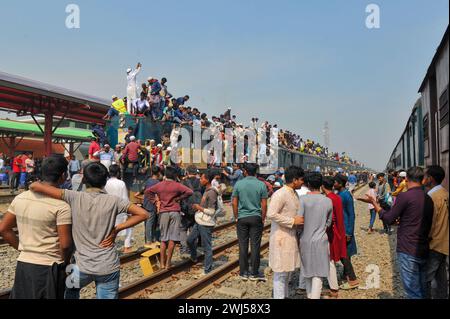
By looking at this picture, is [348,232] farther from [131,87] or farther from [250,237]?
[131,87]

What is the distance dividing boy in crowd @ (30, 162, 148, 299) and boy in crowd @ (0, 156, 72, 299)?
11 centimetres

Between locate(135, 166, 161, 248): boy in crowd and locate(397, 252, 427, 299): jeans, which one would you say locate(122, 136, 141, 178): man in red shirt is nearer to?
locate(135, 166, 161, 248): boy in crowd

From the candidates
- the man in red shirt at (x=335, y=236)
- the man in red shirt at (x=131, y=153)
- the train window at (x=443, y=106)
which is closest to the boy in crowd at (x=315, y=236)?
the man in red shirt at (x=335, y=236)

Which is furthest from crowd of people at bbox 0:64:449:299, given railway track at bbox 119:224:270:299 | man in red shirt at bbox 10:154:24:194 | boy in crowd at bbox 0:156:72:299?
man in red shirt at bbox 10:154:24:194

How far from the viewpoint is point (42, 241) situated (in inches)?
107

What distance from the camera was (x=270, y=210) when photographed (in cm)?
427

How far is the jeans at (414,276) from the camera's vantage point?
11.7 feet

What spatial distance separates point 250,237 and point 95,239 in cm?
326

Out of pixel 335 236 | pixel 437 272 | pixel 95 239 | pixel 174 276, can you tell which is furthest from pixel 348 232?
pixel 95 239

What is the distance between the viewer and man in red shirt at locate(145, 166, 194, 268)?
5.95 meters

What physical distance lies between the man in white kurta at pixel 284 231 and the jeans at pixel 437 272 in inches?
53.3
